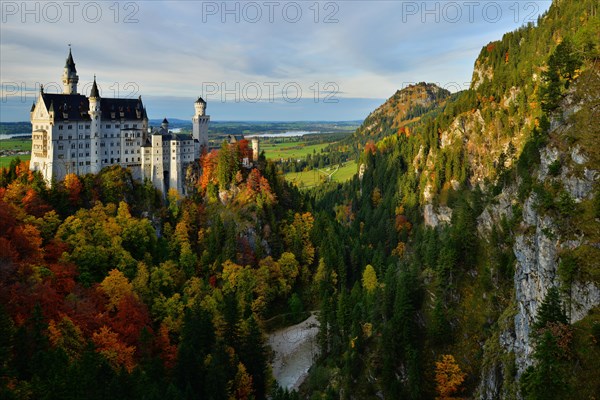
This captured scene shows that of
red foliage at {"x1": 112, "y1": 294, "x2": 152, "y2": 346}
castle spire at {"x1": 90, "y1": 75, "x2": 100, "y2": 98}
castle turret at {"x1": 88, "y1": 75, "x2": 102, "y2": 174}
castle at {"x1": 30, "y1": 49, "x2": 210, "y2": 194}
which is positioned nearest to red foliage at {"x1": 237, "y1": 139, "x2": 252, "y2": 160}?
castle at {"x1": 30, "y1": 49, "x2": 210, "y2": 194}

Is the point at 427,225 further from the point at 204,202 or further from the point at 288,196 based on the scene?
the point at 204,202

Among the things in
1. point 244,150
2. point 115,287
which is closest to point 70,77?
point 244,150

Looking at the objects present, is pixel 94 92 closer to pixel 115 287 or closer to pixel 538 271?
pixel 115 287

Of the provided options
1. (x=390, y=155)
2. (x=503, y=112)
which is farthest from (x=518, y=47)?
(x=390, y=155)

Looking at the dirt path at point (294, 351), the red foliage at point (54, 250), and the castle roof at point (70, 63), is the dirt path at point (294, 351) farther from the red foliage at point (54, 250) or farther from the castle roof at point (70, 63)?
the castle roof at point (70, 63)

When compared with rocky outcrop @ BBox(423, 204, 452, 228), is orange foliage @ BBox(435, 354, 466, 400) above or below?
below

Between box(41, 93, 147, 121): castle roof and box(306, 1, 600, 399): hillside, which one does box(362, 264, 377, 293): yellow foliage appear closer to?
box(306, 1, 600, 399): hillside
